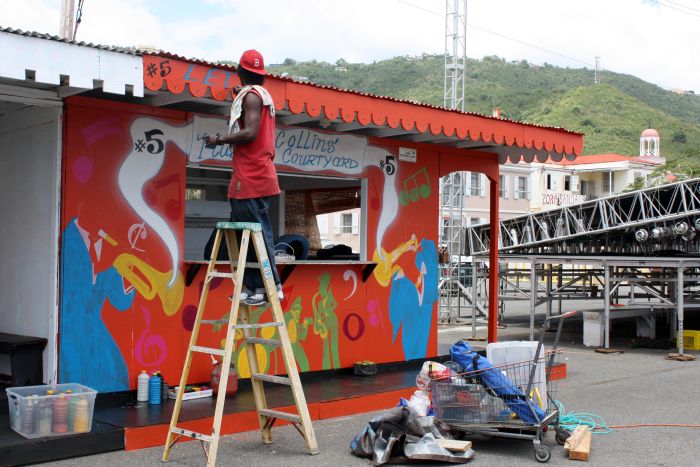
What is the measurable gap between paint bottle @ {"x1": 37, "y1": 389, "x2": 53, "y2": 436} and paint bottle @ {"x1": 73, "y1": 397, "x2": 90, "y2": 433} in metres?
0.19

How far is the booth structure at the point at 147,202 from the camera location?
7.30m

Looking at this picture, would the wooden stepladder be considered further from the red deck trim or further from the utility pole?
the utility pole

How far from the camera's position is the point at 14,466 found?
6031mm

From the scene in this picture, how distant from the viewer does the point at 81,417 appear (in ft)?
21.4

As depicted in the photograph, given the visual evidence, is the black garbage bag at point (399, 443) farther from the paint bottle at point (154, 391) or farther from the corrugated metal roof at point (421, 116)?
the corrugated metal roof at point (421, 116)

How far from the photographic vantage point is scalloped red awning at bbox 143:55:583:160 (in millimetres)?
7074

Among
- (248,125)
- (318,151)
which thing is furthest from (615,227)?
(248,125)

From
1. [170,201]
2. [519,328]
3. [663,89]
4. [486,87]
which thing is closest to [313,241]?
[170,201]

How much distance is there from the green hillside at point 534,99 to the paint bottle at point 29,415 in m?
77.8

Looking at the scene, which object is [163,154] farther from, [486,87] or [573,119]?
[486,87]

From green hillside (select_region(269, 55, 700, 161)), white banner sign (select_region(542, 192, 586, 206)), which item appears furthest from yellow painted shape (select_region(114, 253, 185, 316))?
green hillside (select_region(269, 55, 700, 161))

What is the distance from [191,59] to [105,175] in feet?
4.81

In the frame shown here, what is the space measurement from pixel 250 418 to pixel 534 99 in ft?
308

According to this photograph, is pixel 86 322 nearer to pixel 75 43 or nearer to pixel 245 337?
pixel 245 337
